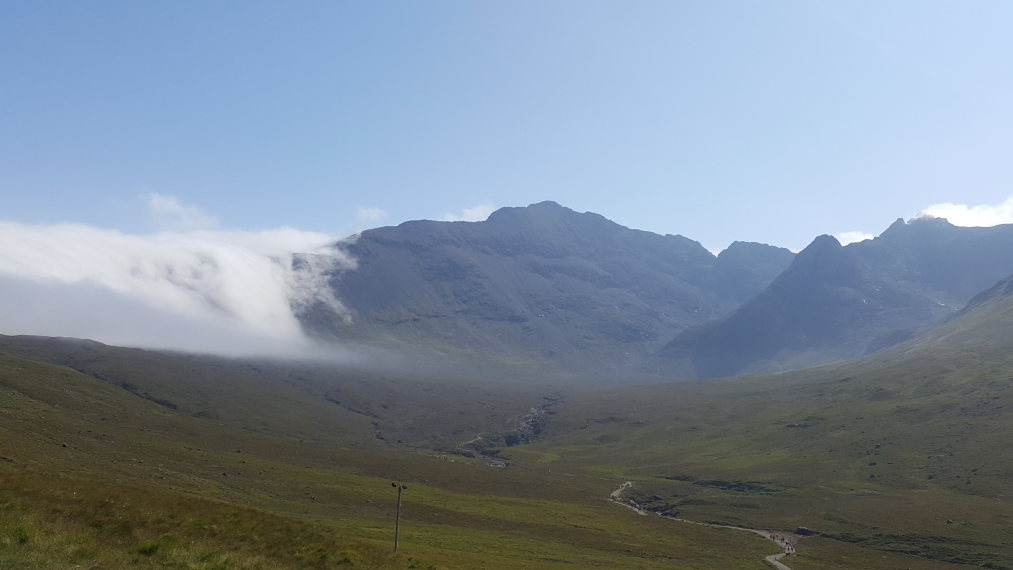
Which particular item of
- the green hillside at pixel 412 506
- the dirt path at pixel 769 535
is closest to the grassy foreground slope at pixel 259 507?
the green hillside at pixel 412 506

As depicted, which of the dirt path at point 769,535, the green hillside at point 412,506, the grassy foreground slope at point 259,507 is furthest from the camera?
the dirt path at point 769,535

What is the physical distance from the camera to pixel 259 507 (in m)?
91.4

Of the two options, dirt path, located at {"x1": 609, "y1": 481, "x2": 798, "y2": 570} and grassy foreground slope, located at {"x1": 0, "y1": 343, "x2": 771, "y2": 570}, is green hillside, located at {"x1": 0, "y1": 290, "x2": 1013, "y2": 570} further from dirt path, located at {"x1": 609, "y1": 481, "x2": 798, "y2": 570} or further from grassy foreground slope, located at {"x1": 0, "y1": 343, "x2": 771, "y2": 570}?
dirt path, located at {"x1": 609, "y1": 481, "x2": 798, "y2": 570}

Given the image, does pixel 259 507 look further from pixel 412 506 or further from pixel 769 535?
pixel 769 535

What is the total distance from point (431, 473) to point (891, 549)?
102m

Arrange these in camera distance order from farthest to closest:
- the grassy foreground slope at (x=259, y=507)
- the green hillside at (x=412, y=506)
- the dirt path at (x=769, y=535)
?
the dirt path at (x=769, y=535) < the green hillside at (x=412, y=506) < the grassy foreground slope at (x=259, y=507)

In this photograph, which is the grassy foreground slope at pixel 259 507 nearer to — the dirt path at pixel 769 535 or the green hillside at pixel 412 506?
the green hillside at pixel 412 506

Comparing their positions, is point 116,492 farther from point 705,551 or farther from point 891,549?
point 891,549

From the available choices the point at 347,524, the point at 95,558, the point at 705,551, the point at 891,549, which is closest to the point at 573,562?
the point at 347,524

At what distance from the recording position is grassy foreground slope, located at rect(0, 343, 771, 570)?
3173 centimetres

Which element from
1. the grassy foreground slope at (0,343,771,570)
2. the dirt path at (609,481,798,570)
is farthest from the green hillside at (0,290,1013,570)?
the dirt path at (609,481,798,570)

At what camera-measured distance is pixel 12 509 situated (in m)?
31.0

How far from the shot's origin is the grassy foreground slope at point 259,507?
1249 inches

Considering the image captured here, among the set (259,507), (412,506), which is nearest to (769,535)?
(412,506)
